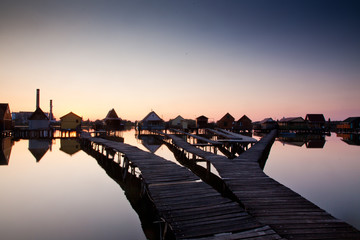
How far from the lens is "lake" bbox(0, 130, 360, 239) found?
8844 mm

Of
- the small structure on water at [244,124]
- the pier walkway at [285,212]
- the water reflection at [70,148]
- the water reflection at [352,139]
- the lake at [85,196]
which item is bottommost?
the lake at [85,196]

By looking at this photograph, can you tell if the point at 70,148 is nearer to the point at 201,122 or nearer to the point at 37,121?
the point at 37,121

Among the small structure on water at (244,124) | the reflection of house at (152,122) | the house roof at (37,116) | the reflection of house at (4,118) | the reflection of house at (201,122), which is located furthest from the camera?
the small structure on water at (244,124)

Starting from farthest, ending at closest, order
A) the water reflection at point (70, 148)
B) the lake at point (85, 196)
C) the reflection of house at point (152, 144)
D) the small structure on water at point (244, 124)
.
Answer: the small structure on water at point (244, 124)
the reflection of house at point (152, 144)
the water reflection at point (70, 148)
the lake at point (85, 196)

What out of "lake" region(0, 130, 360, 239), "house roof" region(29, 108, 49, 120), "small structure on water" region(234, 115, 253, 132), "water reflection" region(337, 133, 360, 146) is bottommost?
"lake" region(0, 130, 360, 239)

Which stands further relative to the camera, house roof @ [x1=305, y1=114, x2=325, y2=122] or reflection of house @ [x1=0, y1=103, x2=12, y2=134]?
house roof @ [x1=305, y1=114, x2=325, y2=122]

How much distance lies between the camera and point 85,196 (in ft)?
40.8

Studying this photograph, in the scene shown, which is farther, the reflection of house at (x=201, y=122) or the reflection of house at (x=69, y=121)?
the reflection of house at (x=201, y=122)

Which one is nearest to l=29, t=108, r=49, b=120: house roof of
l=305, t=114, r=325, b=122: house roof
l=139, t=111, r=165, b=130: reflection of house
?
l=139, t=111, r=165, b=130: reflection of house

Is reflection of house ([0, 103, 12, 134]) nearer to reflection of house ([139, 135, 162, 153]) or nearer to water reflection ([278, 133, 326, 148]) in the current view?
reflection of house ([139, 135, 162, 153])

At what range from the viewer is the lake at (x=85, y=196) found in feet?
29.0

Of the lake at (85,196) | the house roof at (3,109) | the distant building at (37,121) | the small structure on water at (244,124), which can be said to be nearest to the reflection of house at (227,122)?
the small structure on water at (244,124)

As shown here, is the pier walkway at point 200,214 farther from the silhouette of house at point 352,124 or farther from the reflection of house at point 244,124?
the silhouette of house at point 352,124

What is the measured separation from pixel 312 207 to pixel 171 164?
7.73 metres
